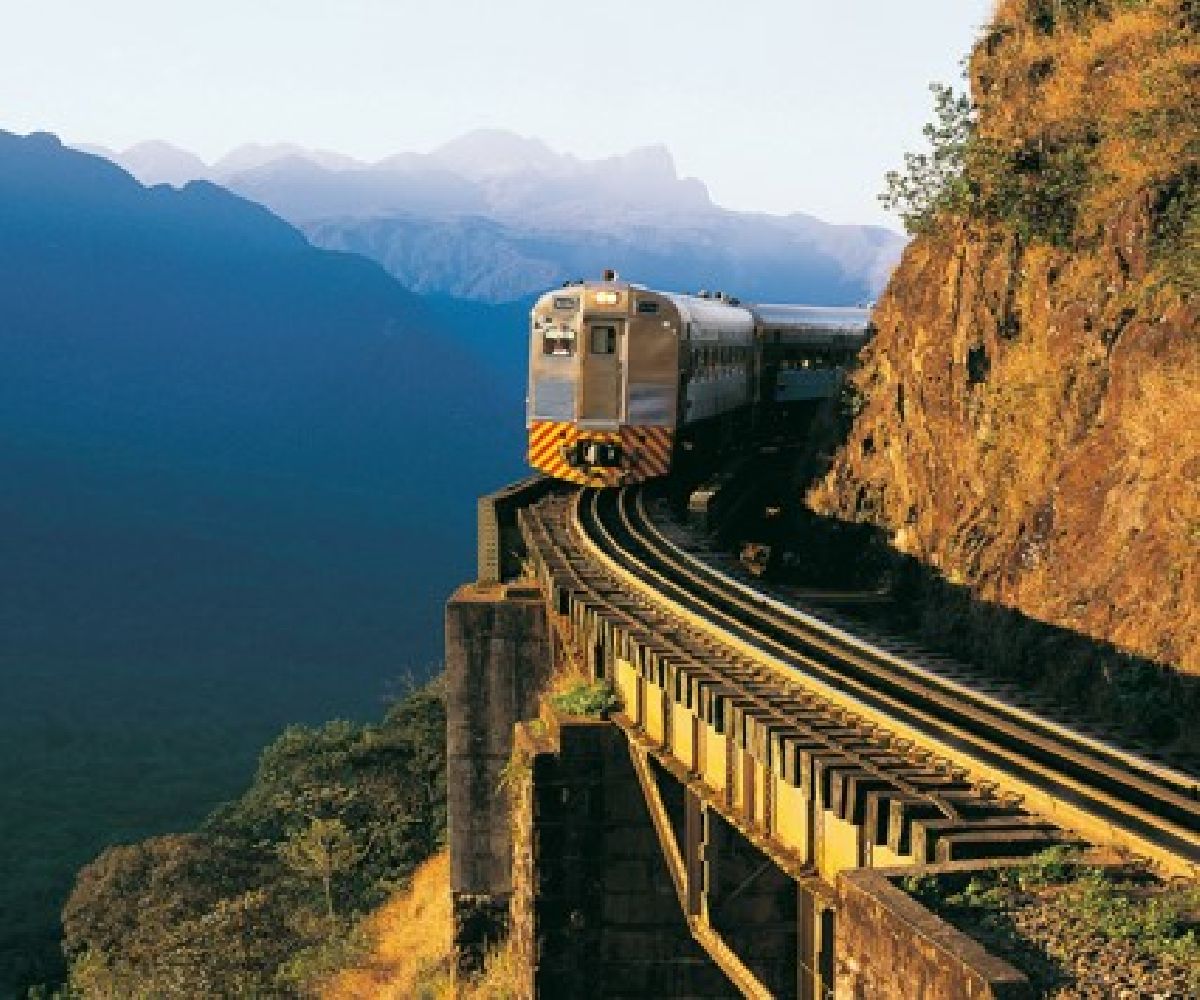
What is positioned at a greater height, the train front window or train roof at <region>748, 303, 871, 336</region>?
train roof at <region>748, 303, 871, 336</region>

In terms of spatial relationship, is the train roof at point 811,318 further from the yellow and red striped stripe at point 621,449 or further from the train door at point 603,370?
the train door at point 603,370

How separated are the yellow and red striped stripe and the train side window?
1.75 meters

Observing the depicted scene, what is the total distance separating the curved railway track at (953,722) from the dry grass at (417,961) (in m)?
6.54

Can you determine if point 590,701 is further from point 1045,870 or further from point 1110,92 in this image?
point 1110,92

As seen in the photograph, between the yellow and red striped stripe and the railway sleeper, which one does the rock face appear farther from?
the railway sleeper

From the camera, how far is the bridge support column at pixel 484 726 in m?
24.8

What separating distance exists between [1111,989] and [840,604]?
22.3 meters

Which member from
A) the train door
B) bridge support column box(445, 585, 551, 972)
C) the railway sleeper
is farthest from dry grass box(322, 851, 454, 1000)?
the railway sleeper

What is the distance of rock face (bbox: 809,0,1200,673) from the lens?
21.0m

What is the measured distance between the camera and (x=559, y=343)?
30359 millimetres

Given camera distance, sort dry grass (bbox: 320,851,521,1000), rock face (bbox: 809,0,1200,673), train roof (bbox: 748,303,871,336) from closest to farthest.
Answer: rock face (bbox: 809,0,1200,673) → dry grass (bbox: 320,851,521,1000) → train roof (bbox: 748,303,871,336)

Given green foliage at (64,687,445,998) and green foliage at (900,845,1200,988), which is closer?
green foliage at (900,845,1200,988)

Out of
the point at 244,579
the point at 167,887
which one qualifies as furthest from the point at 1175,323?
the point at 244,579

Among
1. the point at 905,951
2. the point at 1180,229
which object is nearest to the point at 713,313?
the point at 1180,229
